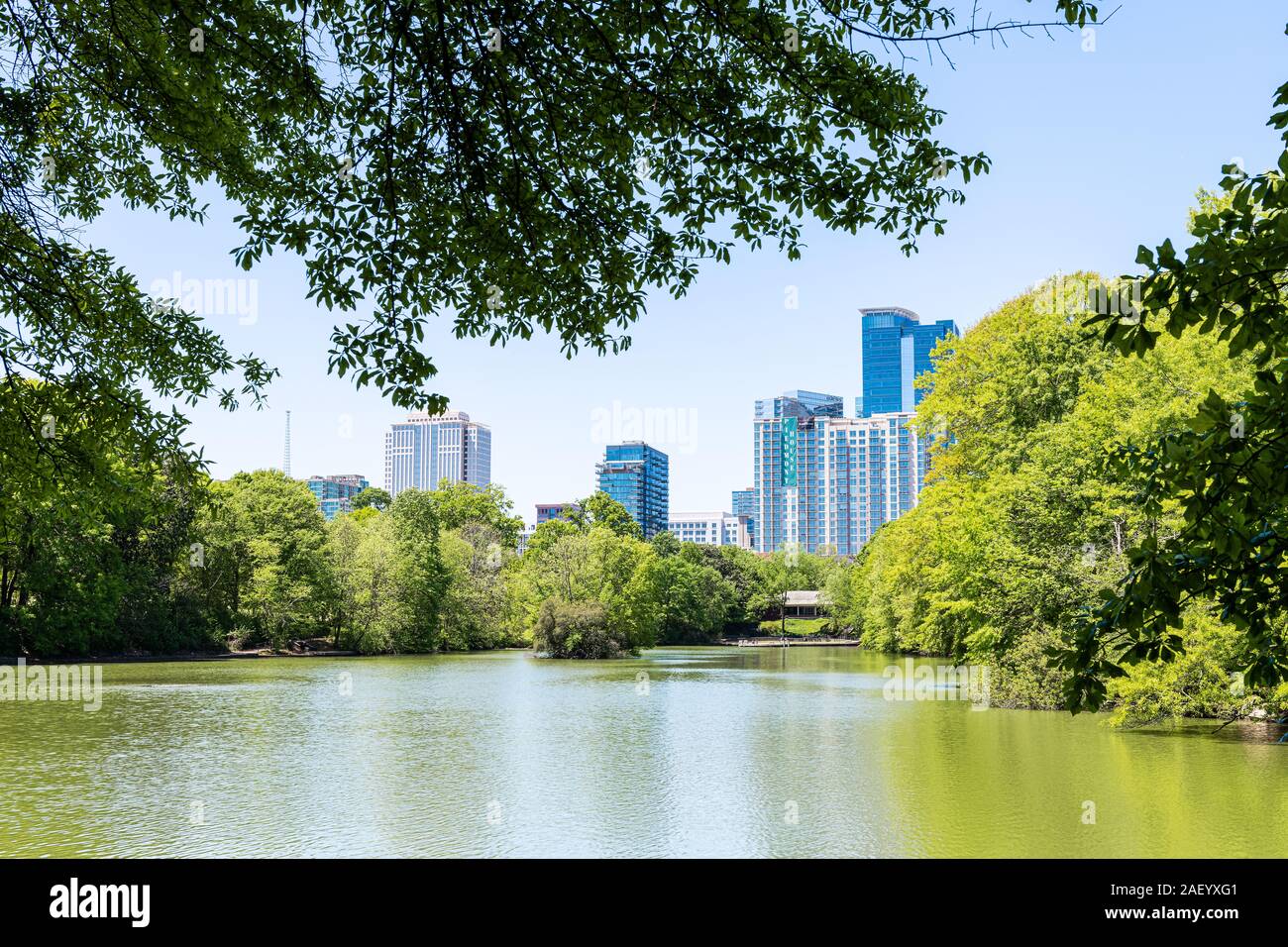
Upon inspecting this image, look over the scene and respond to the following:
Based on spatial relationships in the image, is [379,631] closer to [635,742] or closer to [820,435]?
[635,742]

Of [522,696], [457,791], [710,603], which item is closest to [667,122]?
[457,791]

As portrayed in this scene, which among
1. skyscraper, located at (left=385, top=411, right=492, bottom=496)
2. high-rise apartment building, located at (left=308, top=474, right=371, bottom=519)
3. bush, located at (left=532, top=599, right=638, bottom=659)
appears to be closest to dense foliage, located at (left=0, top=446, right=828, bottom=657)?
bush, located at (left=532, top=599, right=638, bottom=659)

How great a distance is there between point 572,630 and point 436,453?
84.3m

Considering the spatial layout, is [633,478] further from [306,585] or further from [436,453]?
[306,585]

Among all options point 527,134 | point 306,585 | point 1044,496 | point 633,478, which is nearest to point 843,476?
point 633,478

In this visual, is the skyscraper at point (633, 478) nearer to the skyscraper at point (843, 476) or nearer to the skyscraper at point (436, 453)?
the skyscraper at point (436, 453)

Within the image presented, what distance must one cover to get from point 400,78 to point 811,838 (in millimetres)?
9026

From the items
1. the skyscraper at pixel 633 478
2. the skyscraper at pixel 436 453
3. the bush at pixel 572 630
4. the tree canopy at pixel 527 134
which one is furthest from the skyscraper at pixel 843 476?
the tree canopy at pixel 527 134

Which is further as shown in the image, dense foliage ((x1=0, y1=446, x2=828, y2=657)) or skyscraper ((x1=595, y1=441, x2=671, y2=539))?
skyscraper ((x1=595, y1=441, x2=671, y2=539))

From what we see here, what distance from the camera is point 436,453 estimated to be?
12738cm

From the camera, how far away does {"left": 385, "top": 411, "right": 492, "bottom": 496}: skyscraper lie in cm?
11562

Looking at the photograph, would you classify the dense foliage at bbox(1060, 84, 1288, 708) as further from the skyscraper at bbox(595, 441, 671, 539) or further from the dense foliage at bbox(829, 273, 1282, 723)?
the skyscraper at bbox(595, 441, 671, 539)

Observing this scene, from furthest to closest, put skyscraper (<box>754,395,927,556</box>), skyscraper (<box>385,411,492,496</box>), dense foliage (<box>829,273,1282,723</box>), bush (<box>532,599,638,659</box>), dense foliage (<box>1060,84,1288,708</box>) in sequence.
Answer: skyscraper (<box>754,395,927,556</box>) < skyscraper (<box>385,411,492,496</box>) < bush (<box>532,599,638,659</box>) < dense foliage (<box>829,273,1282,723</box>) < dense foliage (<box>1060,84,1288,708</box>)

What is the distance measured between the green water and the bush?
20977 millimetres
